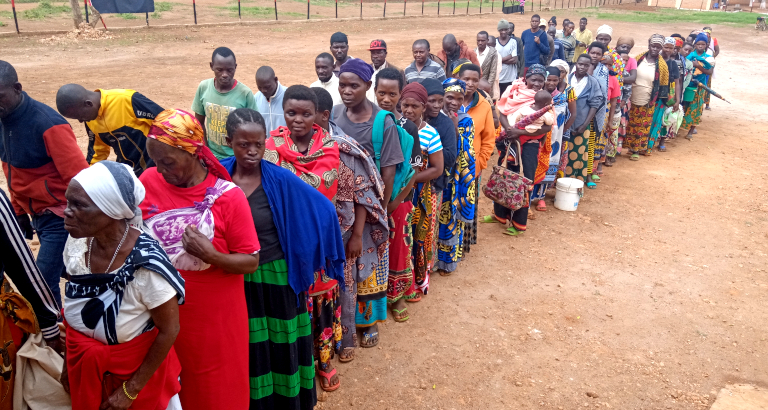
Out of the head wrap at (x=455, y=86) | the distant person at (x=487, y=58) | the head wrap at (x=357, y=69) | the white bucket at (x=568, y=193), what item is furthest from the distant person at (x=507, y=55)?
the head wrap at (x=357, y=69)

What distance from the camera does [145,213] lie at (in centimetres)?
252

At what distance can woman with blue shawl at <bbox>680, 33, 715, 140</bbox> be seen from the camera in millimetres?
10508

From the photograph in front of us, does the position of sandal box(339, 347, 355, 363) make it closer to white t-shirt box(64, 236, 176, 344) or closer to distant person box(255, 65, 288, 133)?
distant person box(255, 65, 288, 133)

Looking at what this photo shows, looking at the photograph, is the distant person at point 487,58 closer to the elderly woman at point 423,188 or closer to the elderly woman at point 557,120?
the elderly woman at point 557,120

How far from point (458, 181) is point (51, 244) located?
3262 mm

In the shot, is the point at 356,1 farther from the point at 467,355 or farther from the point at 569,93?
the point at 467,355

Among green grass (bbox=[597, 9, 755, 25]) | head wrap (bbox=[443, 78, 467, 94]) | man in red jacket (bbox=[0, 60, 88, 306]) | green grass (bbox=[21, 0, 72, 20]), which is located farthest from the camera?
green grass (bbox=[597, 9, 755, 25])

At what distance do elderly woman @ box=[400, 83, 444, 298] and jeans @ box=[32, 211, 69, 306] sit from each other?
97.7 inches

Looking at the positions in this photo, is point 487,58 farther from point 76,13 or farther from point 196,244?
point 76,13

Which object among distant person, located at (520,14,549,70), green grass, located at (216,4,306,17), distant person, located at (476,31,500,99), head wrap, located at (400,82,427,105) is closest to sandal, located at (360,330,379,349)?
head wrap, located at (400,82,427,105)

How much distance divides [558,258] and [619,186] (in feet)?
9.73

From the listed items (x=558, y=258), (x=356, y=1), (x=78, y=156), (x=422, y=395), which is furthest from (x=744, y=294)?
(x=356, y=1)

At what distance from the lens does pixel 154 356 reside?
7.13ft

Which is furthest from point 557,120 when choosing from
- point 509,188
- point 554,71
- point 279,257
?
point 279,257
